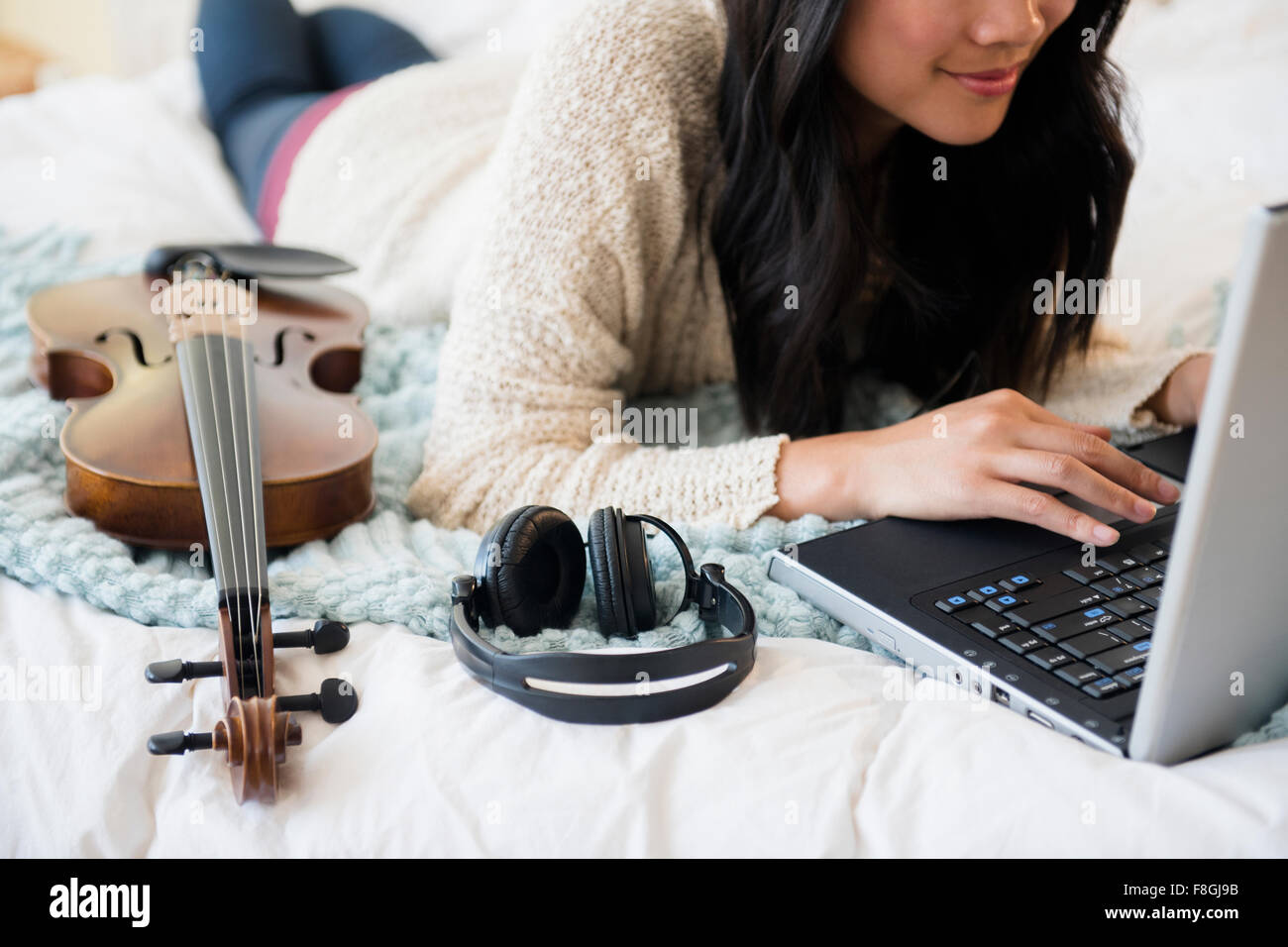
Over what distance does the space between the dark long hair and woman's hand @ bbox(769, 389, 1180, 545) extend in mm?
171

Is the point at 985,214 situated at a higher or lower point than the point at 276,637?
higher

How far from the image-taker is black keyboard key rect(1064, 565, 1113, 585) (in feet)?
1.98

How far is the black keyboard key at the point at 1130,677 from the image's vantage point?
510mm

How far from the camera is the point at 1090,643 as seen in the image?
0.54 metres

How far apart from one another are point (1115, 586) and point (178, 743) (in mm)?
484

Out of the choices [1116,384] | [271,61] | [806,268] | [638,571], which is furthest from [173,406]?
[271,61]

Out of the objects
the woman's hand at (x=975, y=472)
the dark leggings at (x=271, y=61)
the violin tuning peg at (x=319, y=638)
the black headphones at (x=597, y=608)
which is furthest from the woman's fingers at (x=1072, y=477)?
the dark leggings at (x=271, y=61)

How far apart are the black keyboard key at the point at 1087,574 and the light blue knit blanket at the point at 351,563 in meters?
0.12

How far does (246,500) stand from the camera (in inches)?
24.1

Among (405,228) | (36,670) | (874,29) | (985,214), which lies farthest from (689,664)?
(405,228)

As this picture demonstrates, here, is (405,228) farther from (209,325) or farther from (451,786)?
(451,786)

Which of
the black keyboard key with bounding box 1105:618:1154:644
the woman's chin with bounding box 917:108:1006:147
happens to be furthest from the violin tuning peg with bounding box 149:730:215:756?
the woman's chin with bounding box 917:108:1006:147

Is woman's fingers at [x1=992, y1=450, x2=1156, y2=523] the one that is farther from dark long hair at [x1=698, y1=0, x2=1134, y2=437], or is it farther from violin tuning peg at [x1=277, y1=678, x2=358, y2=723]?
violin tuning peg at [x1=277, y1=678, x2=358, y2=723]
